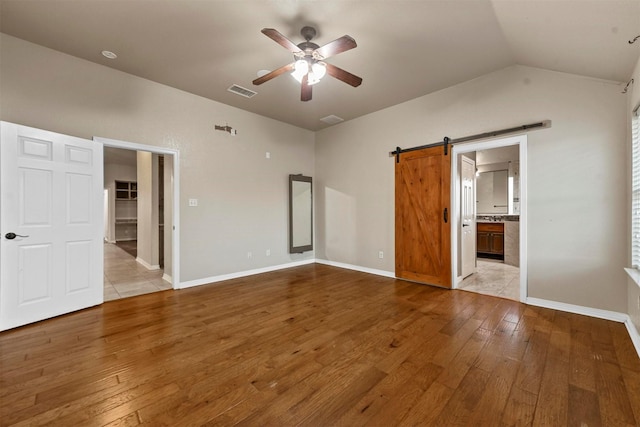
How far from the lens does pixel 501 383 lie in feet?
5.98

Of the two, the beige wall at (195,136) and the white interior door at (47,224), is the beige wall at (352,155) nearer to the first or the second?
the beige wall at (195,136)

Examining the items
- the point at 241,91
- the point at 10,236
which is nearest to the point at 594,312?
the point at 241,91

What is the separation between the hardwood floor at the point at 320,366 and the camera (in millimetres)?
1555

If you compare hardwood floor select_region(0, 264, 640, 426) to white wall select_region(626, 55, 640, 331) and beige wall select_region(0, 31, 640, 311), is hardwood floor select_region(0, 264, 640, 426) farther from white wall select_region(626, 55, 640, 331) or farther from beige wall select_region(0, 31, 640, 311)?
beige wall select_region(0, 31, 640, 311)

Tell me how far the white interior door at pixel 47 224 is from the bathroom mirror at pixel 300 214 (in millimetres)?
3240

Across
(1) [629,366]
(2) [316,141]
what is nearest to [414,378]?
(1) [629,366]

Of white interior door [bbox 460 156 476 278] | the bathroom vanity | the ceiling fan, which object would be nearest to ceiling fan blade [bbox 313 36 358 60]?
the ceiling fan

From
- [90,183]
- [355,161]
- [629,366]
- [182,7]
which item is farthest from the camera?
[355,161]

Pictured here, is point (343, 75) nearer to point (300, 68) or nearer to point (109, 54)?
point (300, 68)

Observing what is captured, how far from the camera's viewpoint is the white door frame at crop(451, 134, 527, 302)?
3.40 m

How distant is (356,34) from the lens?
9.09 feet

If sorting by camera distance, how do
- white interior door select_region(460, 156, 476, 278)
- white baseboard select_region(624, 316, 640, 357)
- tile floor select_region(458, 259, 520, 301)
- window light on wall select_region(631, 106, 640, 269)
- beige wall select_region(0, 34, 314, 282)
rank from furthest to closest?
white interior door select_region(460, 156, 476, 278) → tile floor select_region(458, 259, 520, 301) → beige wall select_region(0, 34, 314, 282) → window light on wall select_region(631, 106, 640, 269) → white baseboard select_region(624, 316, 640, 357)

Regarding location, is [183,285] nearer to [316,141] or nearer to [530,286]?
[316,141]

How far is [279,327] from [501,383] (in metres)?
1.92
